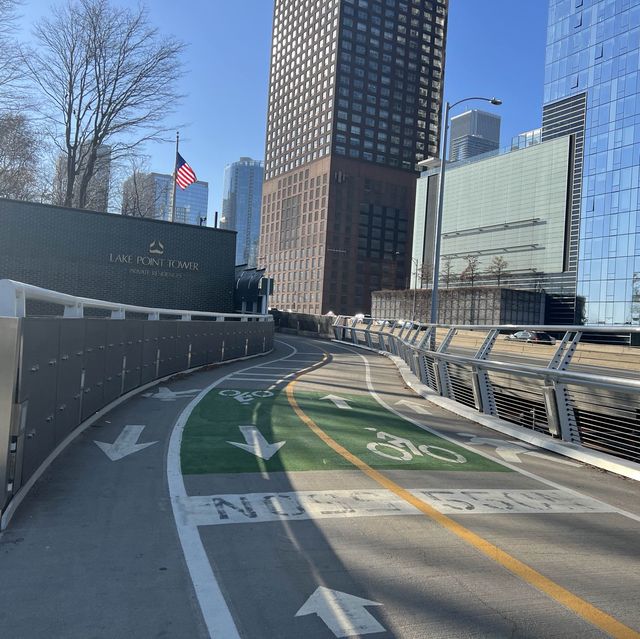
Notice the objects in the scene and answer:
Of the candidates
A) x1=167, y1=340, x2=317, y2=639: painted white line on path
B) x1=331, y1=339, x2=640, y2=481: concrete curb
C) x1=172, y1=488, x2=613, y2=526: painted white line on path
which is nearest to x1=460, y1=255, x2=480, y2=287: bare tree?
x1=331, y1=339, x2=640, y2=481: concrete curb

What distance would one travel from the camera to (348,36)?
149 meters

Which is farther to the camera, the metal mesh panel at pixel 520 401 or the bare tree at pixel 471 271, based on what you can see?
the bare tree at pixel 471 271

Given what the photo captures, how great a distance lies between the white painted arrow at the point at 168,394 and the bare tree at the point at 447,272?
3826 inches

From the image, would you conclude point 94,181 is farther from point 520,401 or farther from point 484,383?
point 520,401

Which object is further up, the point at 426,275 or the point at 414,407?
the point at 426,275

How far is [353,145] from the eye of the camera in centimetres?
A: 14900

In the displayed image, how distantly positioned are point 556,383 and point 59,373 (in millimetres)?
6683

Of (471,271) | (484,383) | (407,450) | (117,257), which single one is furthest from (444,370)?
(471,271)

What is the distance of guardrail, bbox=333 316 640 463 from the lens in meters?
8.08

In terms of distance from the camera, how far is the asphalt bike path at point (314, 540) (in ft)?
11.5

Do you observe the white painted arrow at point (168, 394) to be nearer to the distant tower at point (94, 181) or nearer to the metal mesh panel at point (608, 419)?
the metal mesh panel at point (608, 419)

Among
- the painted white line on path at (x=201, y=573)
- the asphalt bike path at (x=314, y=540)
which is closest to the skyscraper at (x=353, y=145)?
the asphalt bike path at (x=314, y=540)

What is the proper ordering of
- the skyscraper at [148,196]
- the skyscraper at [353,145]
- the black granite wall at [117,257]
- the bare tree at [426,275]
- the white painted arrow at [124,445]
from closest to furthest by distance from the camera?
the white painted arrow at [124,445], the black granite wall at [117,257], the skyscraper at [148,196], the bare tree at [426,275], the skyscraper at [353,145]

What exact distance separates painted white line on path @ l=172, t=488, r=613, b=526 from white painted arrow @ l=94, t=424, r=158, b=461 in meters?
1.98
